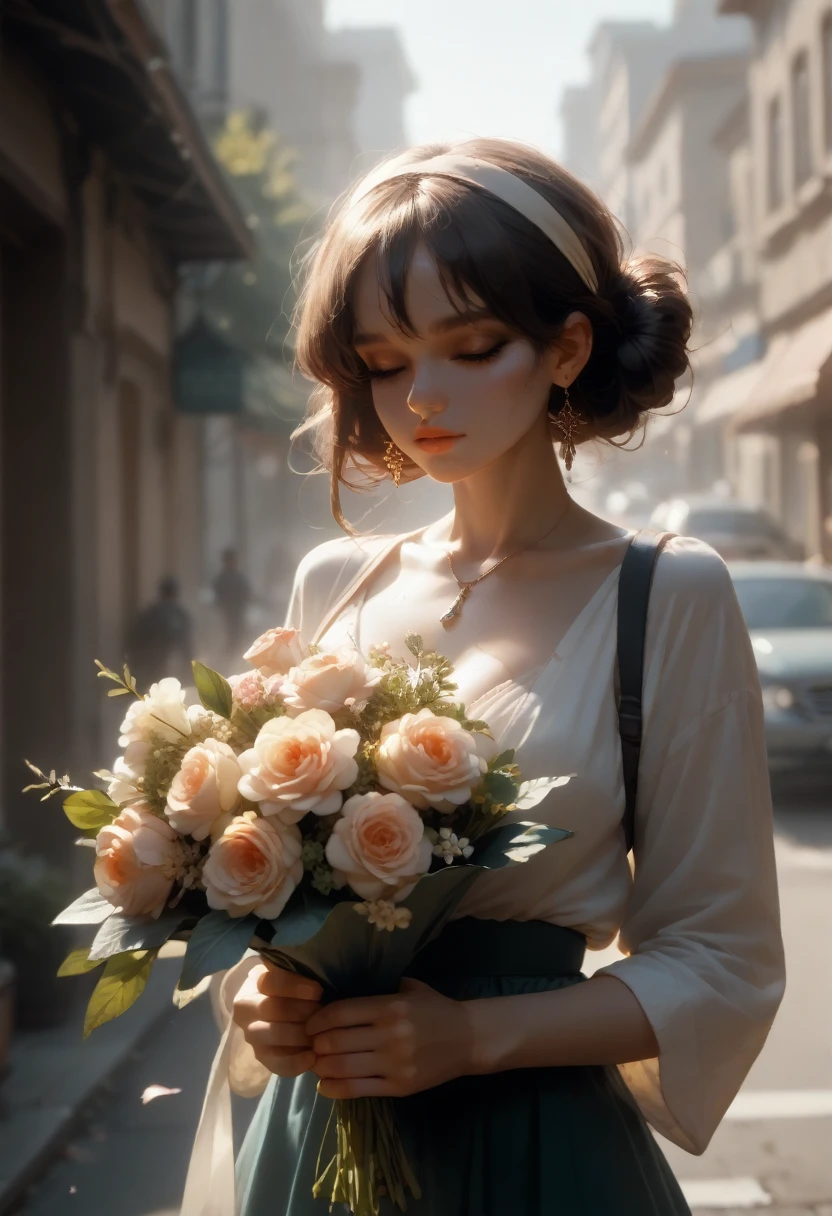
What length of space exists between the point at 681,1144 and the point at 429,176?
1289 millimetres

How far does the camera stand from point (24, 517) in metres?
8.76

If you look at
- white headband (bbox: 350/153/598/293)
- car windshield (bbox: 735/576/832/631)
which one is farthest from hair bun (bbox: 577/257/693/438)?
car windshield (bbox: 735/576/832/631)

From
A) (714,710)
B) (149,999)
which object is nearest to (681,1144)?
(714,710)

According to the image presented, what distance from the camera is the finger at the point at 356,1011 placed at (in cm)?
170

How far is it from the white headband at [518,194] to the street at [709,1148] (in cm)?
247

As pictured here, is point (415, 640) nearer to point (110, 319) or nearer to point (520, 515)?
point (520, 515)

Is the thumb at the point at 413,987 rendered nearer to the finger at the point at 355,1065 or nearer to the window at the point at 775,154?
the finger at the point at 355,1065

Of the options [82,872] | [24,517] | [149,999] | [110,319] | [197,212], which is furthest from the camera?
[197,212]

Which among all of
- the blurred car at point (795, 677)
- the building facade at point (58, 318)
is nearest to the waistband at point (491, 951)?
the building facade at point (58, 318)

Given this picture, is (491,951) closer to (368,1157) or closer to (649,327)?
(368,1157)

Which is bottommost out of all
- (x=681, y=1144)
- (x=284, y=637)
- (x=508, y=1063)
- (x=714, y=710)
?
(x=681, y=1144)

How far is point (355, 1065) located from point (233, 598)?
19.2m

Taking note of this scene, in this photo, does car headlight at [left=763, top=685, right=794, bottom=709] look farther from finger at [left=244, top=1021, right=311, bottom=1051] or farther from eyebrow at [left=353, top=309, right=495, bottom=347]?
finger at [left=244, top=1021, right=311, bottom=1051]

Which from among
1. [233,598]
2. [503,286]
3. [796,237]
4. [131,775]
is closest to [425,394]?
[503,286]
